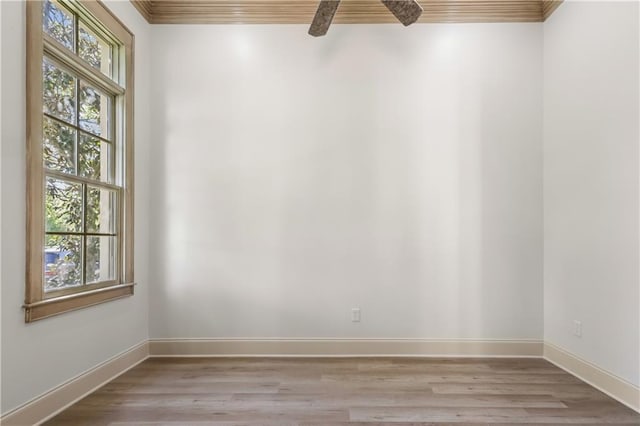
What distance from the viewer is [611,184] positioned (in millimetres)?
2588

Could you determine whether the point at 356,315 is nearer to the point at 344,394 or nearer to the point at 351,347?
the point at 351,347

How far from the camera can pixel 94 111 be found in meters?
2.87

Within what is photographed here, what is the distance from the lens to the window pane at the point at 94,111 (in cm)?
272

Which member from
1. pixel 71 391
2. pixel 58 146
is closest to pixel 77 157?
pixel 58 146

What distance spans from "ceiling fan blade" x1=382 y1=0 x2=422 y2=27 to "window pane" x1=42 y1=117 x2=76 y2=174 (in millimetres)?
2251

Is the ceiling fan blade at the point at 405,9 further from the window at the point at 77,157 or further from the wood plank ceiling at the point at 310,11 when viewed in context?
A: the window at the point at 77,157

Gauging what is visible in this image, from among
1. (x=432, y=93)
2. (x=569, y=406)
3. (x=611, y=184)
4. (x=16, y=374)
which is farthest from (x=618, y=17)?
(x=16, y=374)

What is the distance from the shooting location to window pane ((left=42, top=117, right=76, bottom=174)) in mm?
2326

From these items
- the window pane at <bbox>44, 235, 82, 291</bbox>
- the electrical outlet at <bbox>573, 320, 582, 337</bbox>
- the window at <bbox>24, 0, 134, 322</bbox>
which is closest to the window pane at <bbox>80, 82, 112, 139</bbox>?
the window at <bbox>24, 0, 134, 322</bbox>

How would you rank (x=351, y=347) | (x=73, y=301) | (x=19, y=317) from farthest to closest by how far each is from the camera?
1. (x=351, y=347)
2. (x=73, y=301)
3. (x=19, y=317)

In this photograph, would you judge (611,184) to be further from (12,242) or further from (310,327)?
(12,242)

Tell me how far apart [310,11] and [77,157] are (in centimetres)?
231

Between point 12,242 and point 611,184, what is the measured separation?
3.71m

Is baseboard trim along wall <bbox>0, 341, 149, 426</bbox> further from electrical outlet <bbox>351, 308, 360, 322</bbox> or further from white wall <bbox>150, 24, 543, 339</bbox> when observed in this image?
electrical outlet <bbox>351, 308, 360, 322</bbox>
